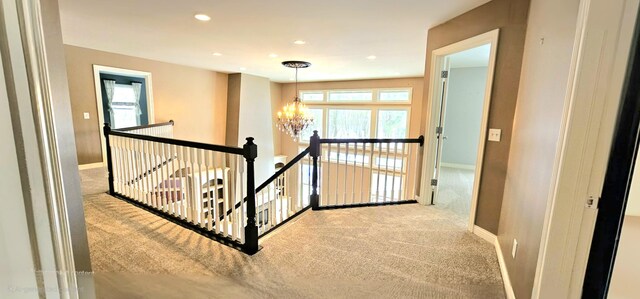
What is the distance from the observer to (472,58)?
499 centimetres

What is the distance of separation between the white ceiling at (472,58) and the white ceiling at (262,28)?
723mm

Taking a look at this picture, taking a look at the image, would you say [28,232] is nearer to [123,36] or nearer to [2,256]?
[2,256]

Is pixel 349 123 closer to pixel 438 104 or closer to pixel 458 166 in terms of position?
pixel 458 166

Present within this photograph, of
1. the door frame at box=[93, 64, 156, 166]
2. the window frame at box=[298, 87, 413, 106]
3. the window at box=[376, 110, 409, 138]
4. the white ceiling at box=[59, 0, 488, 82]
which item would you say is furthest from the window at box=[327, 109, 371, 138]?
the door frame at box=[93, 64, 156, 166]

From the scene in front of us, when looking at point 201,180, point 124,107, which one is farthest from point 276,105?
point 201,180

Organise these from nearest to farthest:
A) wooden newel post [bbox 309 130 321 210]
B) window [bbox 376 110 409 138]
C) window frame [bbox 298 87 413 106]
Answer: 1. wooden newel post [bbox 309 130 321 210]
2. window frame [bbox 298 87 413 106]
3. window [bbox 376 110 409 138]

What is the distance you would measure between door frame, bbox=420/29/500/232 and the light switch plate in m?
0.05

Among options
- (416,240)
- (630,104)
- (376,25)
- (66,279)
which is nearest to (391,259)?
(416,240)

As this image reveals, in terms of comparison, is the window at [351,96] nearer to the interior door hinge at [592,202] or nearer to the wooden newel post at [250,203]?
the wooden newel post at [250,203]

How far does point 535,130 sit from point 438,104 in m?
1.59

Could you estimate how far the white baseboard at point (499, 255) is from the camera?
1.74m

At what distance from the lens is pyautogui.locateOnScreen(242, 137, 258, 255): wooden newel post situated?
2.19m

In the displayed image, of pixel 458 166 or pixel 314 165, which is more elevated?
pixel 314 165

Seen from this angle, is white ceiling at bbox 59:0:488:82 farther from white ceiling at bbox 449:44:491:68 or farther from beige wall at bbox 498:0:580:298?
beige wall at bbox 498:0:580:298
